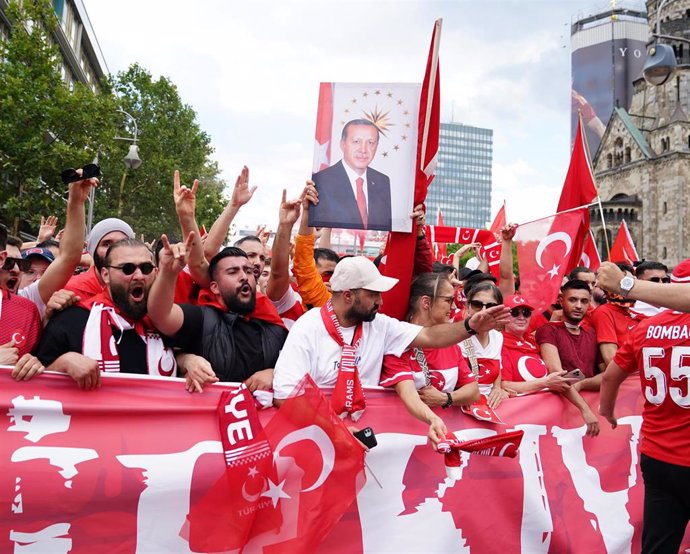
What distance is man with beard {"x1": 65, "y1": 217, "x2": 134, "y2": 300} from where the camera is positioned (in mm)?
4051

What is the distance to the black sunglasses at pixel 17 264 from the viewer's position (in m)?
4.34

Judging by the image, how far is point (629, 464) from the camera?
15.6 ft

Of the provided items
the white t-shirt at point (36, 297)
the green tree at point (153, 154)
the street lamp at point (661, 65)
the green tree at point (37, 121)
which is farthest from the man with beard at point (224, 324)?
the green tree at point (153, 154)

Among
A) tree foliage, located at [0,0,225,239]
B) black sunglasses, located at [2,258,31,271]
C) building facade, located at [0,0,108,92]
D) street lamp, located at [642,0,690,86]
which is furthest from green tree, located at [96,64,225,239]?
black sunglasses, located at [2,258,31,271]

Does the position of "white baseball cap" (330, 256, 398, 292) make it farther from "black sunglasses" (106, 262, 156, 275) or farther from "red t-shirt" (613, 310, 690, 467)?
"red t-shirt" (613, 310, 690, 467)

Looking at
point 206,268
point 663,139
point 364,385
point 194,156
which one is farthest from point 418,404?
point 663,139

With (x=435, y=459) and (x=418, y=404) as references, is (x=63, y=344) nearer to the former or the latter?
Answer: (x=418, y=404)

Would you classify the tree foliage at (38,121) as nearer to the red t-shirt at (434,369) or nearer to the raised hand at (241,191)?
the raised hand at (241,191)

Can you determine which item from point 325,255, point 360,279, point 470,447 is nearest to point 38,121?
point 325,255

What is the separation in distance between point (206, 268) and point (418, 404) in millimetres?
1597

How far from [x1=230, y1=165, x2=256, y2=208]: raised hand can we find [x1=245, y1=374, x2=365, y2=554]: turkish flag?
2110mm

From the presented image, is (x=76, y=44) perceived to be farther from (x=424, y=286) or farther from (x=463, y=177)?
(x=463, y=177)

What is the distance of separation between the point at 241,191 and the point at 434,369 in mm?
2110

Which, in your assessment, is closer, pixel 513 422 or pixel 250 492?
pixel 250 492
